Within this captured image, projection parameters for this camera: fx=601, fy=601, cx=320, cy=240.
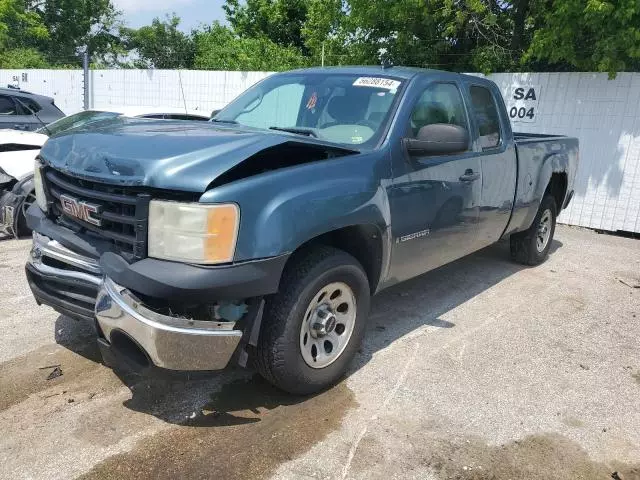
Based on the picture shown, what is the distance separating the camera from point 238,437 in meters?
3.12

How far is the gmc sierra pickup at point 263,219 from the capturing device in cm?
283

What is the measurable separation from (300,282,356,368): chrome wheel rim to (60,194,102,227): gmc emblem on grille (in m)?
1.23

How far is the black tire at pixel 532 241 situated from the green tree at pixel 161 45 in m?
23.0

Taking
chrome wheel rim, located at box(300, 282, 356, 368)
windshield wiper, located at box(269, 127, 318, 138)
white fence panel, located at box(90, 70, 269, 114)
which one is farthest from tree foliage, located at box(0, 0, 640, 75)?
chrome wheel rim, located at box(300, 282, 356, 368)

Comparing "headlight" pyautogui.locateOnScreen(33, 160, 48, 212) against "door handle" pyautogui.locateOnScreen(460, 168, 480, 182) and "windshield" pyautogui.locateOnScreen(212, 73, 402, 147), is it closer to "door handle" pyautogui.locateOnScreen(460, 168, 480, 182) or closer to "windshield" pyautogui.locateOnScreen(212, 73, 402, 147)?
"windshield" pyautogui.locateOnScreen(212, 73, 402, 147)

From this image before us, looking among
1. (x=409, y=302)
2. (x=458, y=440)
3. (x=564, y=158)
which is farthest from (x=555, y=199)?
(x=458, y=440)

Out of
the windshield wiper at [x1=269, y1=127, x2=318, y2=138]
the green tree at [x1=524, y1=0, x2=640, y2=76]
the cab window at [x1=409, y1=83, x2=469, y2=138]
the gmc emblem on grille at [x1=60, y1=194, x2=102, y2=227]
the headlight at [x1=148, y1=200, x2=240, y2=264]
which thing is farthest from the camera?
the green tree at [x1=524, y1=0, x2=640, y2=76]

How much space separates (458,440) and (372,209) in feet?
4.55

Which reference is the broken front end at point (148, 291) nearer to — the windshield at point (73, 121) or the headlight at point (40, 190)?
the headlight at point (40, 190)

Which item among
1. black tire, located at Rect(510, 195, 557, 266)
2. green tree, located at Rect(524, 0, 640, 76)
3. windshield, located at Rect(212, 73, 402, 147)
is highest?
green tree, located at Rect(524, 0, 640, 76)

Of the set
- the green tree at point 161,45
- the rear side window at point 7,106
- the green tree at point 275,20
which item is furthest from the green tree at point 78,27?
the rear side window at point 7,106

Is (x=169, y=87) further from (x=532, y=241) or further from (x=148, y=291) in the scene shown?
(x=148, y=291)

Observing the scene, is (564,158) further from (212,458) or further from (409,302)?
(212,458)

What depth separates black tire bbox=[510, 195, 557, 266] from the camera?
6648 millimetres
